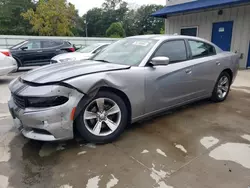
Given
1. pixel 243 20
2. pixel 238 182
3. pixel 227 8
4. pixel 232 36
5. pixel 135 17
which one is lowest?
pixel 238 182

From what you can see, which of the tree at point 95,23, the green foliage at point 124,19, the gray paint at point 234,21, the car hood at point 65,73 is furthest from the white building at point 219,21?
the tree at point 95,23

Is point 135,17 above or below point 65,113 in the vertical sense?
above

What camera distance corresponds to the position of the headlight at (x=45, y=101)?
227 centimetres

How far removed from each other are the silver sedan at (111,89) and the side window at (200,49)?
0.02 m

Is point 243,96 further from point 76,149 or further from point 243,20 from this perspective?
point 243,20

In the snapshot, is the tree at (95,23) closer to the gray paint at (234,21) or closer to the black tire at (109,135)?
the gray paint at (234,21)

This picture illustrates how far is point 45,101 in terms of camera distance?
2275mm

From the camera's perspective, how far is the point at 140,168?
2.22 meters

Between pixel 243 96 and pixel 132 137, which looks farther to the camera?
pixel 243 96

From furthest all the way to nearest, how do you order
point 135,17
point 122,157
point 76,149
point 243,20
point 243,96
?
point 135,17
point 243,20
point 243,96
point 76,149
point 122,157

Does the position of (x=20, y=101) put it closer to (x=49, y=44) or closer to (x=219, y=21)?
(x=49, y=44)

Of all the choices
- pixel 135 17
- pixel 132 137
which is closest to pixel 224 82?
pixel 132 137

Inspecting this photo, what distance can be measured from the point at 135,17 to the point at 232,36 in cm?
4546

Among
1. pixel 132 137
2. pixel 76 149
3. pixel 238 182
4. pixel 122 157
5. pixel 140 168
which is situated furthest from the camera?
pixel 132 137
